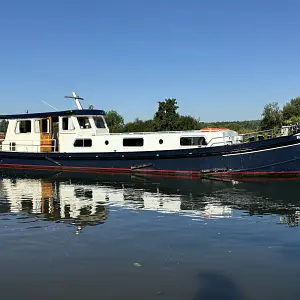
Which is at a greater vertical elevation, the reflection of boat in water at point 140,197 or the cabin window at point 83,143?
the cabin window at point 83,143

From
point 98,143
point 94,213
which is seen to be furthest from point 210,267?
point 98,143

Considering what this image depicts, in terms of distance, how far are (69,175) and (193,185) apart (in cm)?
800

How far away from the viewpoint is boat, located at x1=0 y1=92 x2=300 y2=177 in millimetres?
18625

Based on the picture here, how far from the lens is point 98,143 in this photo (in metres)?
22.5

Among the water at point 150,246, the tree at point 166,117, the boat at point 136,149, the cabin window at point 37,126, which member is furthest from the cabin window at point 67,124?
the tree at point 166,117

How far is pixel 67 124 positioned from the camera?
23328mm

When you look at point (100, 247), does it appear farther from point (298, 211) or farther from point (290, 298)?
point (298, 211)

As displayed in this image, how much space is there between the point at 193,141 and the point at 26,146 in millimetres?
11033

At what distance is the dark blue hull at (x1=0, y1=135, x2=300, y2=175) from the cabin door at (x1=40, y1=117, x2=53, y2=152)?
2.02 feet

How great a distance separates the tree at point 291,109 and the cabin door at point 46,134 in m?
46.7

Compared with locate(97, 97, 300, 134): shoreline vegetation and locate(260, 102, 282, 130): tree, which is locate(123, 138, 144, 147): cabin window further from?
locate(260, 102, 282, 130): tree

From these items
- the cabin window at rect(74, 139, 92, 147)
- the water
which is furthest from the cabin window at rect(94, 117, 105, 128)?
the water

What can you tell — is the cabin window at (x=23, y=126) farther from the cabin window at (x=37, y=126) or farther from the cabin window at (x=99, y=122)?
the cabin window at (x=99, y=122)

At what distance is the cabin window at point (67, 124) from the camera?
2317cm
